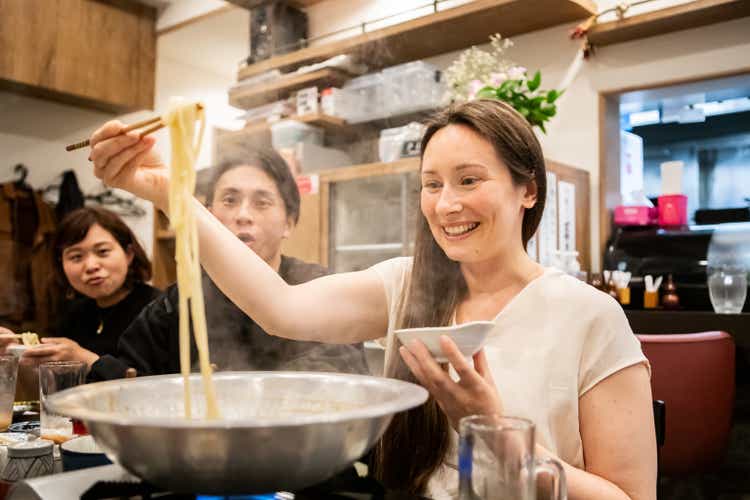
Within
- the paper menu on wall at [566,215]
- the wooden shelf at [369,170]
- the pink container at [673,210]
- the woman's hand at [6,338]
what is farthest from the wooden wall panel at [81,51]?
the pink container at [673,210]

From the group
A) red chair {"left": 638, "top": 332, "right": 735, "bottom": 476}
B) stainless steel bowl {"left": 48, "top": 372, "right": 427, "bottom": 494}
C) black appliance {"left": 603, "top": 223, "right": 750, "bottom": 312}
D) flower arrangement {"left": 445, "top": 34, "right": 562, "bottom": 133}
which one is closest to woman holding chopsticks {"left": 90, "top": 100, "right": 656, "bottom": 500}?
stainless steel bowl {"left": 48, "top": 372, "right": 427, "bottom": 494}

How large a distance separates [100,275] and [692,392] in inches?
91.3

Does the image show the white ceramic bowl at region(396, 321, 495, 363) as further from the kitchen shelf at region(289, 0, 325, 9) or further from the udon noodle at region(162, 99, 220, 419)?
the kitchen shelf at region(289, 0, 325, 9)

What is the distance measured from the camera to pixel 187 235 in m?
0.87

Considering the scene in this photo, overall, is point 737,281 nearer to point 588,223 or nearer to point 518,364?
point 588,223

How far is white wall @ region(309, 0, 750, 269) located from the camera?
3080 millimetres

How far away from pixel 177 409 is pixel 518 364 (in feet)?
2.33

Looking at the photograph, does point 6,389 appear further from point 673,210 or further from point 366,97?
point 673,210

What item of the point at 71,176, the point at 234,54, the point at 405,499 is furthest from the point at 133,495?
the point at 234,54

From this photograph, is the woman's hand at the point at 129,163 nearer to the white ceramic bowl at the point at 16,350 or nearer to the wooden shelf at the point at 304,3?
the white ceramic bowl at the point at 16,350

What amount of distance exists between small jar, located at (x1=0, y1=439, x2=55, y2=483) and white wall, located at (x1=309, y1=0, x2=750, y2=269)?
9.36 ft

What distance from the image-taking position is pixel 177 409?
2.94 feet

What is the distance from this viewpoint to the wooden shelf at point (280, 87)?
12.4 ft

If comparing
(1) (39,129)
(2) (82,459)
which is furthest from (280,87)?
(2) (82,459)
